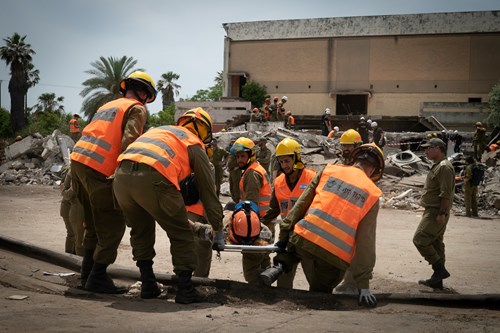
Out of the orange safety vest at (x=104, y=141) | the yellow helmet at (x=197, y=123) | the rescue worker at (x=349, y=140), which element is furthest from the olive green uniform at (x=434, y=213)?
the orange safety vest at (x=104, y=141)

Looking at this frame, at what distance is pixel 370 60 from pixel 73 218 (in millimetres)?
34488

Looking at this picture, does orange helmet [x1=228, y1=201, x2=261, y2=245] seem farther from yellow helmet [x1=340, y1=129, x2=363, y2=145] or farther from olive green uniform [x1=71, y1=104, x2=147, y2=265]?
yellow helmet [x1=340, y1=129, x2=363, y2=145]

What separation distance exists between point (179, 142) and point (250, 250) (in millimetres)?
1277

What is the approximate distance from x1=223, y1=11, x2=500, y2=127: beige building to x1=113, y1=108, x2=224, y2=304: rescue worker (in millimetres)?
35213

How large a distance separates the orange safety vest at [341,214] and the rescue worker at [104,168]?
1.84 m

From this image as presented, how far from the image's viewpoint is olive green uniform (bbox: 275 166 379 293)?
479 cm

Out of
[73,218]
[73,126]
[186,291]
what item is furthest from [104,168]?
[73,126]

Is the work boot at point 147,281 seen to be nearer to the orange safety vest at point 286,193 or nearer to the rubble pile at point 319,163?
the orange safety vest at point 286,193

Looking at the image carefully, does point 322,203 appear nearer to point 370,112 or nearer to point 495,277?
point 495,277

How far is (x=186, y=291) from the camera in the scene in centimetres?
489

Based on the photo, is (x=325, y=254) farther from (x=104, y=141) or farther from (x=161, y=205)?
(x=104, y=141)

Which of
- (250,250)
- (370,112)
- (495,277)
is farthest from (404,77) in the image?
(250,250)

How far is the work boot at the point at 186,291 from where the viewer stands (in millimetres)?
4855

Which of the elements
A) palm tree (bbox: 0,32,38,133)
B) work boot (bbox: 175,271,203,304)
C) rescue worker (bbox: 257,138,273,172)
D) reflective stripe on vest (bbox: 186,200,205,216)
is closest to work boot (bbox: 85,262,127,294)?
work boot (bbox: 175,271,203,304)
